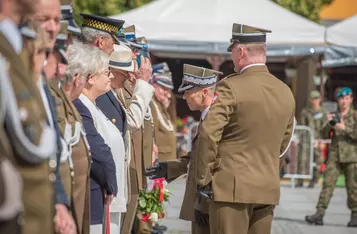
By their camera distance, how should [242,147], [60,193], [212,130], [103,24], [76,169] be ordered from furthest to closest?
[103,24] → [242,147] → [212,130] → [76,169] → [60,193]

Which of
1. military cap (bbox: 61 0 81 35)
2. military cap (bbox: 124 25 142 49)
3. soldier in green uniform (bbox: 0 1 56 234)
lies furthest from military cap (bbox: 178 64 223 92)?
soldier in green uniform (bbox: 0 1 56 234)

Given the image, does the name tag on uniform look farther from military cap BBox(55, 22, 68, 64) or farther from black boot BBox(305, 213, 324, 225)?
military cap BBox(55, 22, 68, 64)

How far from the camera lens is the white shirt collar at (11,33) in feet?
10.3

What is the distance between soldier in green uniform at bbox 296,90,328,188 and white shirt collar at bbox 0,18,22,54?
14798 mm

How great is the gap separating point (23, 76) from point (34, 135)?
0.21 m

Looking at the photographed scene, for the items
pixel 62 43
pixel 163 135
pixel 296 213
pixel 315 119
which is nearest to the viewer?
pixel 62 43

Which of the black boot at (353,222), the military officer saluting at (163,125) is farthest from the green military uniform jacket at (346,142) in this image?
the military officer saluting at (163,125)

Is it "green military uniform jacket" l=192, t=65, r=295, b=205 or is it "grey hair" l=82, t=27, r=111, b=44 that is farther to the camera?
"grey hair" l=82, t=27, r=111, b=44

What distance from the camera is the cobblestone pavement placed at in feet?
38.8

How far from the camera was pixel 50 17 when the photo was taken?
14.0 ft

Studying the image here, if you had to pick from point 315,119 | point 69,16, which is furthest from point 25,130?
point 315,119

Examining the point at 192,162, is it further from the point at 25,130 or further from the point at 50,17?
the point at 25,130

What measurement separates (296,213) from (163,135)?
3.57m

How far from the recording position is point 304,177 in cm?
1797
